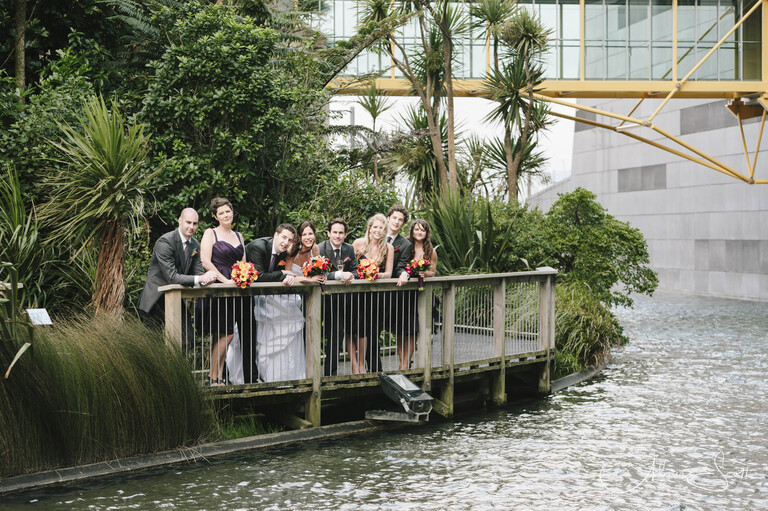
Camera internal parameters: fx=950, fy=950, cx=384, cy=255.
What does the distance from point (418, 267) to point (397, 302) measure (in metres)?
0.41

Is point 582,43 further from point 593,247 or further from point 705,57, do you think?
point 593,247

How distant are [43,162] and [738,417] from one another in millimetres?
7893

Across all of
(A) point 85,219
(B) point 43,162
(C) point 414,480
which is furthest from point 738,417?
(B) point 43,162

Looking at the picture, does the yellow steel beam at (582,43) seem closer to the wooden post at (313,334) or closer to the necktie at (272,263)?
the necktie at (272,263)

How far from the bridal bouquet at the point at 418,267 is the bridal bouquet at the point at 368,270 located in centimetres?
46

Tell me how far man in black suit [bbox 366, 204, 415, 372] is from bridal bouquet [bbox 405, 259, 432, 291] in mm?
72

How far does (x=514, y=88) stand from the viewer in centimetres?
1928

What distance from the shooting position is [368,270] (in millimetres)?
9078

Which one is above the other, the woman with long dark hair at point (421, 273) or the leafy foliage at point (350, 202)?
the leafy foliage at point (350, 202)

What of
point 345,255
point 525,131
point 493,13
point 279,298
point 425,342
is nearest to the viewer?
point 279,298

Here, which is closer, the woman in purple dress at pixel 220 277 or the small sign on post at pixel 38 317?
the small sign on post at pixel 38 317

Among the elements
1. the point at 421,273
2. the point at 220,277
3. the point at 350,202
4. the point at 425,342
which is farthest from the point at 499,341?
the point at 220,277

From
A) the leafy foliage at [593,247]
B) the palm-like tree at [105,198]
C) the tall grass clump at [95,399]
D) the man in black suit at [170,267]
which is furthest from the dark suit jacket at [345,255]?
the leafy foliage at [593,247]

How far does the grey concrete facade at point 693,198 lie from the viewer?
28219 mm
